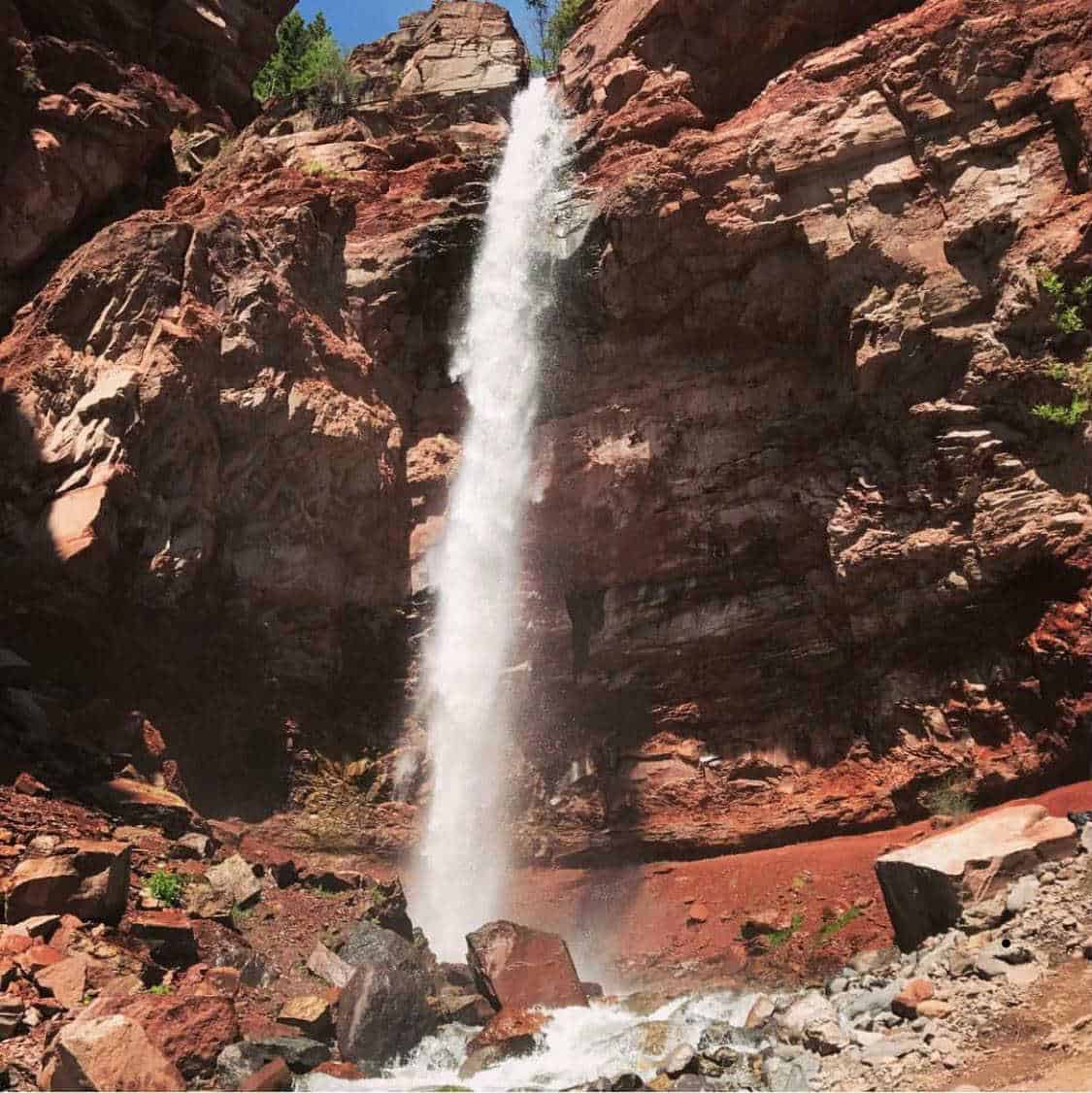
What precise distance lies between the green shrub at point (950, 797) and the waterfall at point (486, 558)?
28.1 ft

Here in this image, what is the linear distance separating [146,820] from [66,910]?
13.4ft

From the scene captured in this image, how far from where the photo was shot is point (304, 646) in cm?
2027

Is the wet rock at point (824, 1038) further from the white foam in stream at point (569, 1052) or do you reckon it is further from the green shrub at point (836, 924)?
the green shrub at point (836, 924)

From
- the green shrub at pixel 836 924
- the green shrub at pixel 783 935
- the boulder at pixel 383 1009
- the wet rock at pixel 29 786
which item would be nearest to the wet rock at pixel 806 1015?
the green shrub at pixel 836 924

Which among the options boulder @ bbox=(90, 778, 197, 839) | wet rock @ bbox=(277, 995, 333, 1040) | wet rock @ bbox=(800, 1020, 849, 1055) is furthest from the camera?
boulder @ bbox=(90, 778, 197, 839)

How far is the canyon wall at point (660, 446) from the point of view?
54.1 ft

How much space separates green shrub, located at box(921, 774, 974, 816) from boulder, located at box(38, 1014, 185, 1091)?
1304cm

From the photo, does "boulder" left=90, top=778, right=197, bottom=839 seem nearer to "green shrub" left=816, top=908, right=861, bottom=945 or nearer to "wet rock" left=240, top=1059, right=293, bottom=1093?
"wet rock" left=240, top=1059, right=293, bottom=1093

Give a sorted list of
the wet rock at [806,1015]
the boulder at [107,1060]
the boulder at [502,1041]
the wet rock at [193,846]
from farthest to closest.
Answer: the wet rock at [193,846] → the boulder at [502,1041] → the wet rock at [806,1015] → the boulder at [107,1060]

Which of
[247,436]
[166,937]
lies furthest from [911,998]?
[247,436]

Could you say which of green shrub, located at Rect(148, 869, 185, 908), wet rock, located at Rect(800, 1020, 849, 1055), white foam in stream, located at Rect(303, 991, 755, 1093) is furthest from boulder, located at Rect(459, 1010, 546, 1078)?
green shrub, located at Rect(148, 869, 185, 908)

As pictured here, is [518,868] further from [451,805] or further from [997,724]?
[997,724]

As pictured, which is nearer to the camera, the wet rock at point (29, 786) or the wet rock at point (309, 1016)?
the wet rock at point (309, 1016)

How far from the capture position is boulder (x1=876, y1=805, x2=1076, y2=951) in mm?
10297
